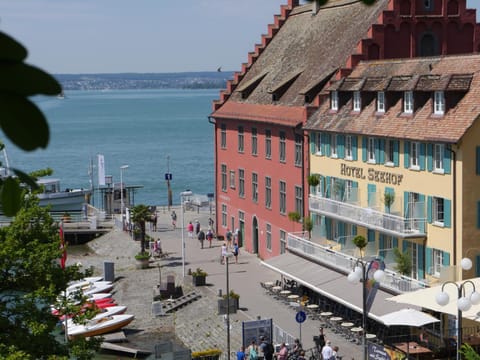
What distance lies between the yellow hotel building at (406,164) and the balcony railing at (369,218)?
0.14ft

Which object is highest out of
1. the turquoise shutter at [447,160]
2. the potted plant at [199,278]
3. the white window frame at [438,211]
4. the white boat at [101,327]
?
the turquoise shutter at [447,160]

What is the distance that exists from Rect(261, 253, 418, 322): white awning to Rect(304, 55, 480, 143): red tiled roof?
20.5ft

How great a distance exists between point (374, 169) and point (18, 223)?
21.1m

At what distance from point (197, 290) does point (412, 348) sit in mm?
17706

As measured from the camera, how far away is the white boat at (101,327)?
42906 mm

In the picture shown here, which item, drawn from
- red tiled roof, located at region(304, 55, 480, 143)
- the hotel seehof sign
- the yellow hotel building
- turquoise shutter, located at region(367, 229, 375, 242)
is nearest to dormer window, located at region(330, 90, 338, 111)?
the yellow hotel building

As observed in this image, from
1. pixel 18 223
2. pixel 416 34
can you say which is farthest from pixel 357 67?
pixel 18 223

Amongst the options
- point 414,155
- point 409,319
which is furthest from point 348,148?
point 409,319

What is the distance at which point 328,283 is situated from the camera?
134ft

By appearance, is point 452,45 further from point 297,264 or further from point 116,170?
point 116,170

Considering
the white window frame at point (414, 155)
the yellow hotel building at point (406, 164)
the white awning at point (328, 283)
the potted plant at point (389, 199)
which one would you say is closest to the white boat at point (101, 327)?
the white awning at point (328, 283)

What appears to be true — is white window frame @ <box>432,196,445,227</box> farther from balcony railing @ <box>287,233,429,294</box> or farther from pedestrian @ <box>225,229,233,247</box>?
pedestrian @ <box>225,229,233,247</box>

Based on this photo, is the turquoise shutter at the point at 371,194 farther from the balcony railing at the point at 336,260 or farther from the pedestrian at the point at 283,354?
the pedestrian at the point at 283,354

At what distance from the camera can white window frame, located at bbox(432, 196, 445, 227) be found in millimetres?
36094
